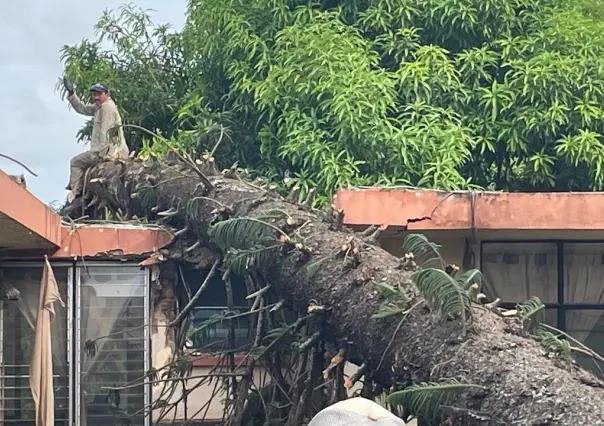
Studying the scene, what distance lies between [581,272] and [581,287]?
0.11m

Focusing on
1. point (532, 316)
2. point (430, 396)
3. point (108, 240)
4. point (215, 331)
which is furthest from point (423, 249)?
point (108, 240)

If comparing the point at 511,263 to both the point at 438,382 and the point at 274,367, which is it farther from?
the point at 438,382

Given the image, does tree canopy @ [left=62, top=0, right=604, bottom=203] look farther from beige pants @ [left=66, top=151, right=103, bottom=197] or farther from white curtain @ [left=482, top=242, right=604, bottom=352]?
white curtain @ [left=482, top=242, right=604, bottom=352]

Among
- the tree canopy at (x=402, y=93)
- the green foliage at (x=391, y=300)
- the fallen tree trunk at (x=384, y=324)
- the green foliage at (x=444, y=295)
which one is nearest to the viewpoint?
the fallen tree trunk at (x=384, y=324)

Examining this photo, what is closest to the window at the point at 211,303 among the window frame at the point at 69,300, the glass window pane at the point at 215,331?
the glass window pane at the point at 215,331

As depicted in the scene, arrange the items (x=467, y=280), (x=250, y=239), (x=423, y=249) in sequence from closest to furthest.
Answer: (x=467, y=280) < (x=423, y=249) < (x=250, y=239)

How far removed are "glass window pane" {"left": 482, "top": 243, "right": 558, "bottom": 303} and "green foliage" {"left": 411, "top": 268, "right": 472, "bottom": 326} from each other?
286 cm

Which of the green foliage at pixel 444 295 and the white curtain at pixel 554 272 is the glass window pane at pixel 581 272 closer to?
the white curtain at pixel 554 272

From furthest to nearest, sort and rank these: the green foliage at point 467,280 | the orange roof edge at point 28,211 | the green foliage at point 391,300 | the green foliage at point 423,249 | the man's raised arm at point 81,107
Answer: the man's raised arm at point 81,107
the orange roof edge at point 28,211
the green foliage at point 423,249
the green foliage at point 391,300
the green foliage at point 467,280

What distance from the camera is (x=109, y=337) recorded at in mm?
7391

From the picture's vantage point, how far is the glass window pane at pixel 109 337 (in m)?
7.36

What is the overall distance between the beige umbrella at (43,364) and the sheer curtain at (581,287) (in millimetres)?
3852

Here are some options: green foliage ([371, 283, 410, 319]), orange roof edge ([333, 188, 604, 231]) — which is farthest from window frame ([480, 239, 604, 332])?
green foliage ([371, 283, 410, 319])

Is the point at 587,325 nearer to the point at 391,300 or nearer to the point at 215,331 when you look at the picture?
the point at 215,331
